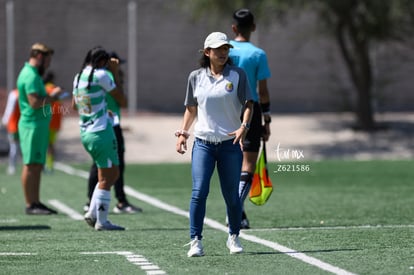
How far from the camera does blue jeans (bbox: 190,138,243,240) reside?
9.26 m

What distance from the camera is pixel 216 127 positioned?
9344 millimetres

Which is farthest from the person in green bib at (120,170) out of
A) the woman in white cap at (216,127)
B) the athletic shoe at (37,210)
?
the woman in white cap at (216,127)

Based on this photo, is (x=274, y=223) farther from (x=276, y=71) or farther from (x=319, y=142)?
(x=276, y=71)

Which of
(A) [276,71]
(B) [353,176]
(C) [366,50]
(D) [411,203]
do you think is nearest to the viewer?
(D) [411,203]

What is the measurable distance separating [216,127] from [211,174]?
0.40 metres

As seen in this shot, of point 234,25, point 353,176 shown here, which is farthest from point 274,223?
point 353,176

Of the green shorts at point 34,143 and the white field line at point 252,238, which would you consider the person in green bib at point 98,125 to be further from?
the green shorts at point 34,143

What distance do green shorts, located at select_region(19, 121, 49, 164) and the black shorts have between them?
3299 millimetres

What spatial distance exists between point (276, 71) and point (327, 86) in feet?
5.99

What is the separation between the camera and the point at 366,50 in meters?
31.7

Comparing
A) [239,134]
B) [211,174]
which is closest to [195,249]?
[211,174]

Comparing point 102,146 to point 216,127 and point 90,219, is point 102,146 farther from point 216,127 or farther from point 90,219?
point 216,127

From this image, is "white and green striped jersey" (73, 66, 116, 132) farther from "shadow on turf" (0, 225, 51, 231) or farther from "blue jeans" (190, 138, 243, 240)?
"blue jeans" (190, 138, 243, 240)

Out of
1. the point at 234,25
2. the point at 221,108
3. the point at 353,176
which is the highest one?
the point at 234,25
